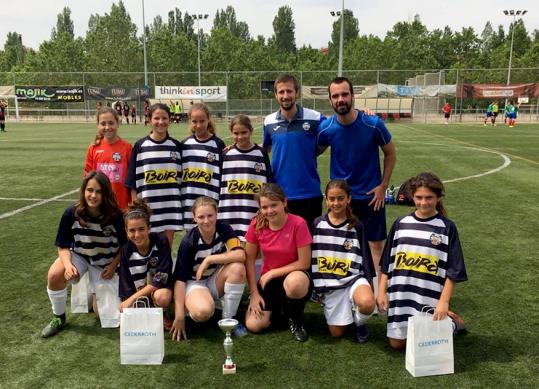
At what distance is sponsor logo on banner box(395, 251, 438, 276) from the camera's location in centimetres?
329

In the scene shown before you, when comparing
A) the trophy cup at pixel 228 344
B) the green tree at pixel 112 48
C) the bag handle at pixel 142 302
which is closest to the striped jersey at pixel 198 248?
the bag handle at pixel 142 302

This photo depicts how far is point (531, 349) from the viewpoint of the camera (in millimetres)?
3350

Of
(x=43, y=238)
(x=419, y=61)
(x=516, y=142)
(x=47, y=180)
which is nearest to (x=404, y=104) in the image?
(x=516, y=142)

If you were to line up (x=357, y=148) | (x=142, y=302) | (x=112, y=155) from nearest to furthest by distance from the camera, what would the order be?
(x=142, y=302)
(x=357, y=148)
(x=112, y=155)

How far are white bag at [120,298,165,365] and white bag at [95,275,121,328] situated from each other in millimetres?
621

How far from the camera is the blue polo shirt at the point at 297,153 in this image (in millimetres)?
4020

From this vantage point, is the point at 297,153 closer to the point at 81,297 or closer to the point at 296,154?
the point at 296,154

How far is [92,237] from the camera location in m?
3.77

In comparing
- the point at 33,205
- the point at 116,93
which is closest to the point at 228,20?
the point at 116,93

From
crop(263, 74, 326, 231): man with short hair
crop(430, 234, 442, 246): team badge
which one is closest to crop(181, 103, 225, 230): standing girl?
crop(263, 74, 326, 231): man with short hair

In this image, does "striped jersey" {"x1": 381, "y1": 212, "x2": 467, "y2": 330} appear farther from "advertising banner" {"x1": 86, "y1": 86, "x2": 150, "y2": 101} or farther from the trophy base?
"advertising banner" {"x1": 86, "y1": 86, "x2": 150, "y2": 101}

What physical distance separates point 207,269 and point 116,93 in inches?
1451

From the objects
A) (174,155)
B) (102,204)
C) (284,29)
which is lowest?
(102,204)

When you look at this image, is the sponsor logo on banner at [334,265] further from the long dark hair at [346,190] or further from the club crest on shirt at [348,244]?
the long dark hair at [346,190]
